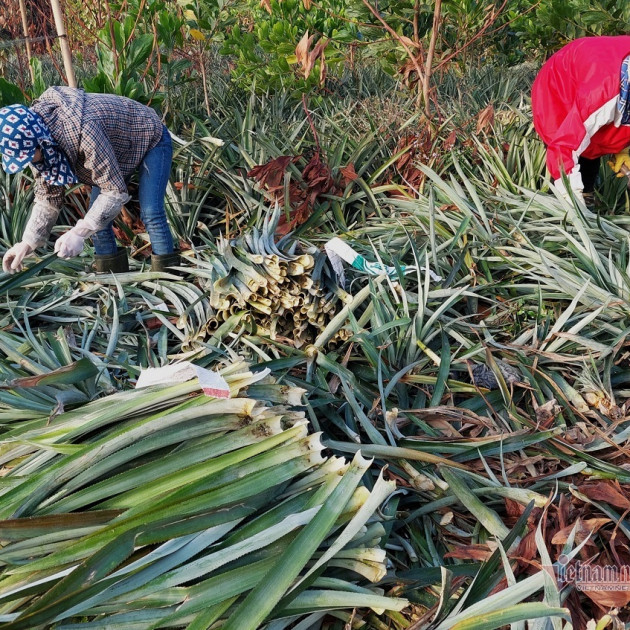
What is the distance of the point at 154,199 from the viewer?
2814 millimetres

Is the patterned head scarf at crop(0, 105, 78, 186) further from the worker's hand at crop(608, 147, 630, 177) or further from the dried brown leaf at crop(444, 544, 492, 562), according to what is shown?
the worker's hand at crop(608, 147, 630, 177)

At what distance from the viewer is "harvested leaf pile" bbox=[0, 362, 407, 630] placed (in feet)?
3.87

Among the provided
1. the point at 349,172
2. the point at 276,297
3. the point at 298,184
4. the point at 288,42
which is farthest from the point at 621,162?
the point at 288,42

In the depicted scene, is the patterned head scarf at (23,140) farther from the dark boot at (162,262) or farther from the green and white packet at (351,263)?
the green and white packet at (351,263)

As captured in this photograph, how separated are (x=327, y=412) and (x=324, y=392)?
0.20 ft

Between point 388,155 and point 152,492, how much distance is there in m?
2.82

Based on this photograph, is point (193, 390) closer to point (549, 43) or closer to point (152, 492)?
point (152, 492)

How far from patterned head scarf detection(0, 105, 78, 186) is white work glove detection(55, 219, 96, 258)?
23cm

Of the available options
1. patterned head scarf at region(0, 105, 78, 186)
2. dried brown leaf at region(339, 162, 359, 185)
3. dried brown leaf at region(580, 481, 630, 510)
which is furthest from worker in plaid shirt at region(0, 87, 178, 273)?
dried brown leaf at region(580, 481, 630, 510)

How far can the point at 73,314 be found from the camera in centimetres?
258

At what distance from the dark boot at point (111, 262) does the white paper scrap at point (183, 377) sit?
4.43ft

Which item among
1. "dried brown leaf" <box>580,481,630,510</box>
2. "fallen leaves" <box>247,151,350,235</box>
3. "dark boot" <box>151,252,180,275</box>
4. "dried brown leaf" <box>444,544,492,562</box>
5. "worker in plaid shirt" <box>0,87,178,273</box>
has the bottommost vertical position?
"dried brown leaf" <box>580,481,630,510</box>

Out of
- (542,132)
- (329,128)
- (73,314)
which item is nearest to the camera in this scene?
(73,314)

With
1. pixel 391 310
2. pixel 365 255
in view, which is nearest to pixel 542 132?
pixel 365 255
